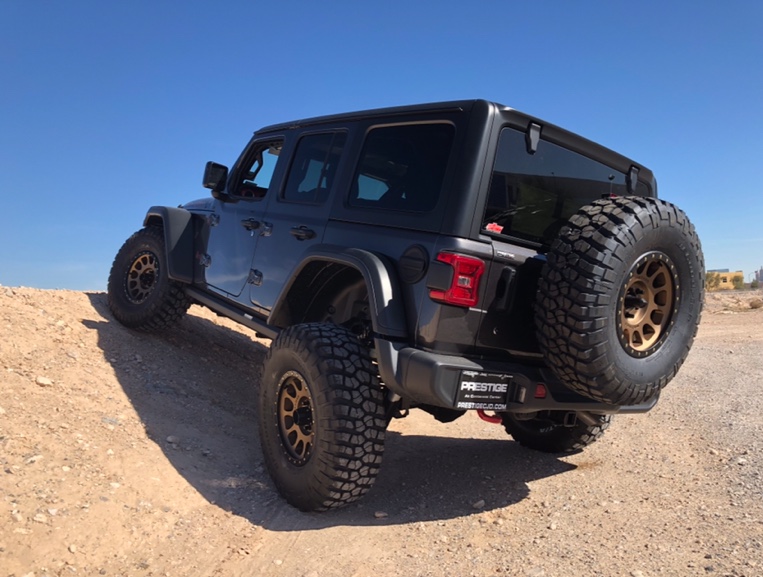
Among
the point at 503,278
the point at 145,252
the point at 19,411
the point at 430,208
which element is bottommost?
the point at 19,411

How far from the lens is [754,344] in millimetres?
9906

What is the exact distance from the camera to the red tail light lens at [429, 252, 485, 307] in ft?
9.76

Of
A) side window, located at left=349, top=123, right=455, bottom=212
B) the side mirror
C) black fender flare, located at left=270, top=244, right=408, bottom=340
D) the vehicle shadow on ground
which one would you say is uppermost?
side window, located at left=349, top=123, right=455, bottom=212

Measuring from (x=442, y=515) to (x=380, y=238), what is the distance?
5.21 feet

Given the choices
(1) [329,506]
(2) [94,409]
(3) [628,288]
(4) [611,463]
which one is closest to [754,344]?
(4) [611,463]

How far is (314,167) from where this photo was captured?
430 cm

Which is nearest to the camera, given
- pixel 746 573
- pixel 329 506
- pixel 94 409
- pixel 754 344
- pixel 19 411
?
pixel 746 573

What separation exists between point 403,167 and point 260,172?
1931 mm

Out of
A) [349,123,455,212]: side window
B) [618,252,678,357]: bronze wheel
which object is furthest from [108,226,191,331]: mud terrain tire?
[618,252,678,357]: bronze wheel

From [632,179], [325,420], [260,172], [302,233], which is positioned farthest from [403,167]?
[260,172]

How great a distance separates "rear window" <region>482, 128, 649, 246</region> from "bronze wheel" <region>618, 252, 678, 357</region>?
544mm

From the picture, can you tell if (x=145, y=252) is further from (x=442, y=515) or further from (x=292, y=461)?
(x=442, y=515)

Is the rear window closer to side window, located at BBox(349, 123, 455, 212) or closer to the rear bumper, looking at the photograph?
side window, located at BBox(349, 123, 455, 212)

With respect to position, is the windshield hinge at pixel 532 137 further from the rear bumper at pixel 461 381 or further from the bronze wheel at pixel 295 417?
the bronze wheel at pixel 295 417
